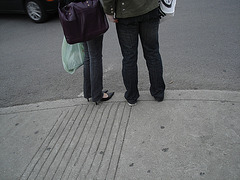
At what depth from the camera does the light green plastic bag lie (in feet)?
9.84

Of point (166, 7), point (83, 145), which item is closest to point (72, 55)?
point (83, 145)

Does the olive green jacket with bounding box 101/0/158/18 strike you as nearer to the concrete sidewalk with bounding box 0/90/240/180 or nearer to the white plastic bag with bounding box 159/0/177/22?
the white plastic bag with bounding box 159/0/177/22

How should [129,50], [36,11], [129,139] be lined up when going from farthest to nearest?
[36,11] → [129,50] → [129,139]

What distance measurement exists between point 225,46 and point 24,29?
5389 mm

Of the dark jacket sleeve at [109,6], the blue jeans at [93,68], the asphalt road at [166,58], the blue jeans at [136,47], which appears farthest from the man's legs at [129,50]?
the asphalt road at [166,58]

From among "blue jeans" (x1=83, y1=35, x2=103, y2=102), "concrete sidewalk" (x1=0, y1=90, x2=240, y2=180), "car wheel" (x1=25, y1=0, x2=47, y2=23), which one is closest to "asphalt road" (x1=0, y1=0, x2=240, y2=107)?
"concrete sidewalk" (x1=0, y1=90, x2=240, y2=180)

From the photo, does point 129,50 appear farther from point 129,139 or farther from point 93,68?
point 129,139

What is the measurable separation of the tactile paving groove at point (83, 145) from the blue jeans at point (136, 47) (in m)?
0.39

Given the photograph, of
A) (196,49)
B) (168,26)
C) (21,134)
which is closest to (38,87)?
(21,134)

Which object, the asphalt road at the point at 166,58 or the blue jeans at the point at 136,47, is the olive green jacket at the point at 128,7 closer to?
the blue jeans at the point at 136,47

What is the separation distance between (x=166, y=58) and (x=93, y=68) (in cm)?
174

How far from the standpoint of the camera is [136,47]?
2.80 metres

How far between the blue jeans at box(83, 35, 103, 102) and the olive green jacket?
42cm

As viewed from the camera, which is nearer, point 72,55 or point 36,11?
point 72,55
